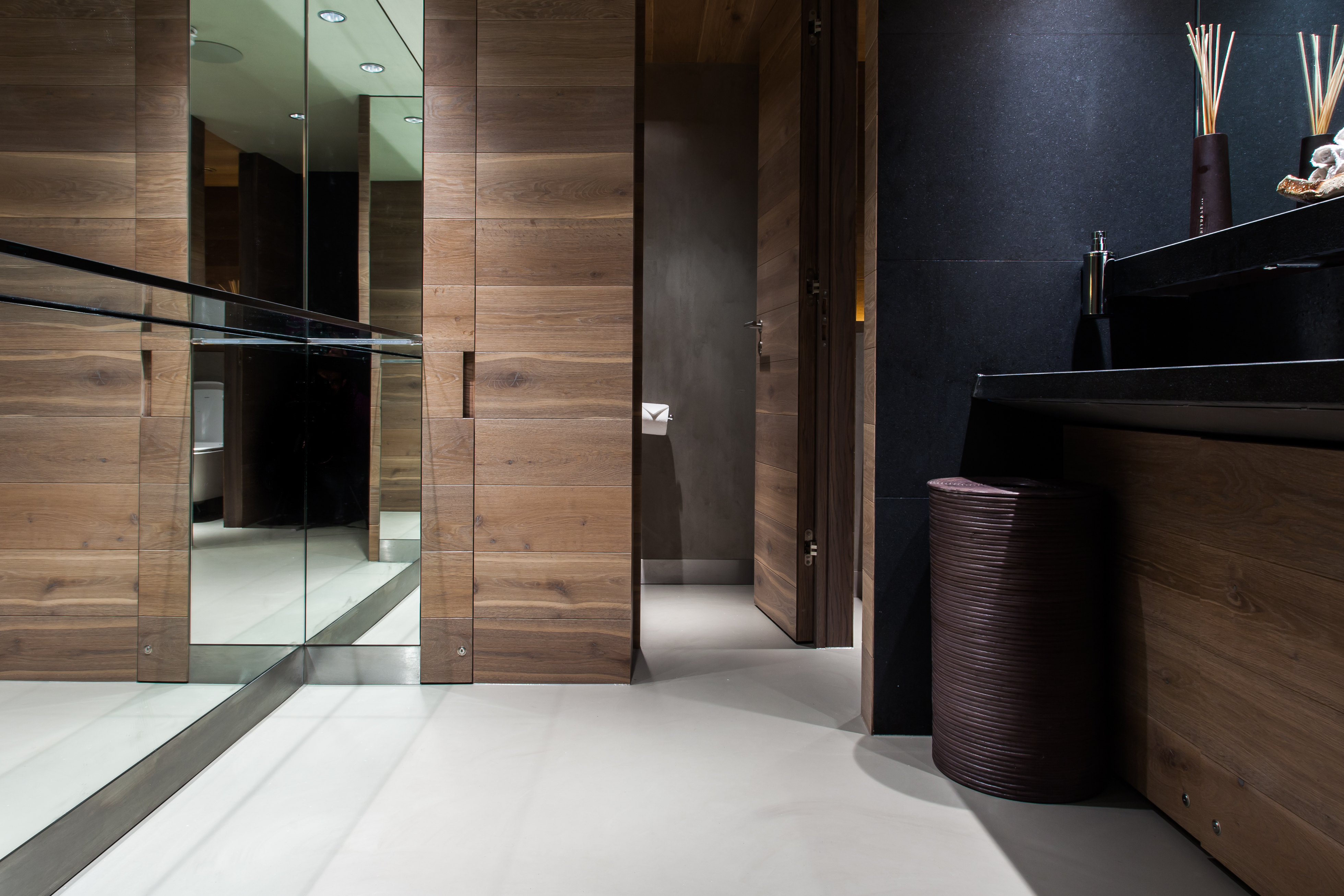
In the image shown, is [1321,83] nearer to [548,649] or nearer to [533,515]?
[533,515]

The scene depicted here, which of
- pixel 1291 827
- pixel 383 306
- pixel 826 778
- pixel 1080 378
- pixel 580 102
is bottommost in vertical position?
pixel 826 778

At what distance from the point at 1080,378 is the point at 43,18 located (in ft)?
5.74

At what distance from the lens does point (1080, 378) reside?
142 cm

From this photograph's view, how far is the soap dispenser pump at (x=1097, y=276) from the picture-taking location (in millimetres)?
1828

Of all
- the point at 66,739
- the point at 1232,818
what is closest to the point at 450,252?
the point at 66,739

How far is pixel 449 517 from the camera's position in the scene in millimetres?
2301

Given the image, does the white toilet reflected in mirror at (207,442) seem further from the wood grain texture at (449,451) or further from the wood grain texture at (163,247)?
the wood grain texture at (449,451)

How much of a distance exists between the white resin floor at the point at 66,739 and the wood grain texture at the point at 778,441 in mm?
1978

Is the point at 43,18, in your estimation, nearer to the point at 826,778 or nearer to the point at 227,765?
the point at 227,765

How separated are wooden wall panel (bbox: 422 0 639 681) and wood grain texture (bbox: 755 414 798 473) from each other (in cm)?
77

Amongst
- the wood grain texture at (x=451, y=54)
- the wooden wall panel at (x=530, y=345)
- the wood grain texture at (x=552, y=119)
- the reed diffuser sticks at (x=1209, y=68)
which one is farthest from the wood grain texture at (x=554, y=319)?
the reed diffuser sticks at (x=1209, y=68)

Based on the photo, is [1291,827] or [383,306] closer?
[1291,827]

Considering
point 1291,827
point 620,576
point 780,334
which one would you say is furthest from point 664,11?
point 1291,827

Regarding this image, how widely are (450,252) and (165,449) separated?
100 cm
